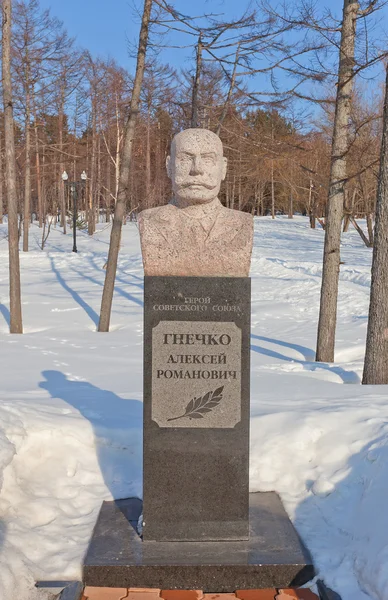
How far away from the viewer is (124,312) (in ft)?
48.4

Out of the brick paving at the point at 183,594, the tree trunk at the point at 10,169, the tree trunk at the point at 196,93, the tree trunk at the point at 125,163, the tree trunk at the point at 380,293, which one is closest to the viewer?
the brick paving at the point at 183,594

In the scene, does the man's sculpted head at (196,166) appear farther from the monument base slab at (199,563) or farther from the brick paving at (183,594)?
the brick paving at (183,594)

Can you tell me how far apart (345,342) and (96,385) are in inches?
239

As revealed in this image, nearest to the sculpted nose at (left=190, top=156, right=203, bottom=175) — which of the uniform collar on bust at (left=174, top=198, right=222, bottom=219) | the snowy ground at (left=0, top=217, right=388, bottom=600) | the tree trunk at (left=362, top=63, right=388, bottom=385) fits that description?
the uniform collar on bust at (left=174, top=198, right=222, bottom=219)

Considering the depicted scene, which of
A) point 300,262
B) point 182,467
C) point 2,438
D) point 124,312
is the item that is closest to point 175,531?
point 182,467

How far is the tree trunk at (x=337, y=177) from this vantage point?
372 inches

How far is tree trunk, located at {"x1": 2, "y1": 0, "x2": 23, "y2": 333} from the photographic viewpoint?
11.8 m

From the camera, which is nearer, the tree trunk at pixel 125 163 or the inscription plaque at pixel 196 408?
the inscription plaque at pixel 196 408

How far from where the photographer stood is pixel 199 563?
3.59 metres

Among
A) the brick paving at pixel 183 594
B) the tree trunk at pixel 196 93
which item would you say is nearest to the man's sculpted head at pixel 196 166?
the brick paving at pixel 183 594

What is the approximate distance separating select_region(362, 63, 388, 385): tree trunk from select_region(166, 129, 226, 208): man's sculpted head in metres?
4.73

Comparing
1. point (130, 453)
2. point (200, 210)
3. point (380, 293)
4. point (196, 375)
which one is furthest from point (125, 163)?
point (196, 375)

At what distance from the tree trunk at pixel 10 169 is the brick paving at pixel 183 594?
389 inches

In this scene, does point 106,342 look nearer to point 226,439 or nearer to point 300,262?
point 226,439
